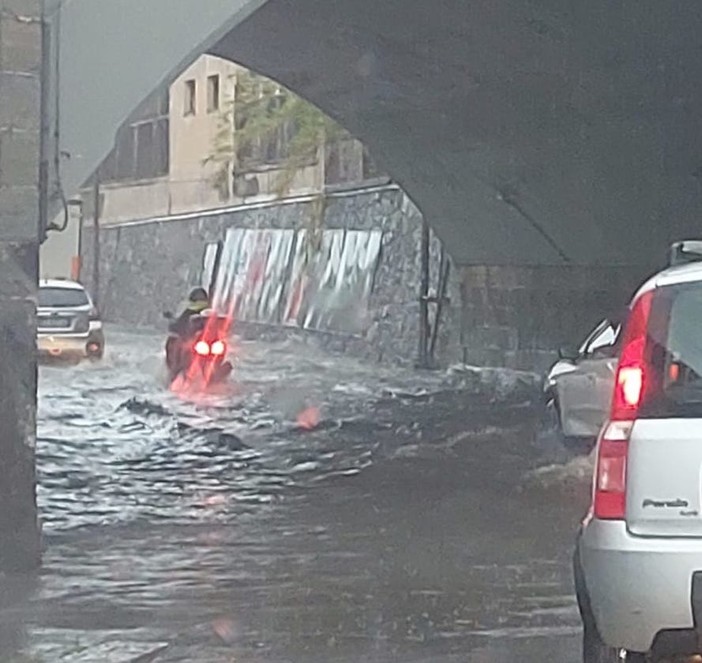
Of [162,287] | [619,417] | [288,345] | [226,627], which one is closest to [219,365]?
[288,345]

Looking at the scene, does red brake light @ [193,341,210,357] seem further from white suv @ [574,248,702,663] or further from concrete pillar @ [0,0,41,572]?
white suv @ [574,248,702,663]

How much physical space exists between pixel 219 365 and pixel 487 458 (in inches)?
361

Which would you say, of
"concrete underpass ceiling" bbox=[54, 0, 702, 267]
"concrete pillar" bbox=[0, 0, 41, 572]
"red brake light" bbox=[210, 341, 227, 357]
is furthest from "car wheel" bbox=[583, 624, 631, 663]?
"red brake light" bbox=[210, 341, 227, 357]

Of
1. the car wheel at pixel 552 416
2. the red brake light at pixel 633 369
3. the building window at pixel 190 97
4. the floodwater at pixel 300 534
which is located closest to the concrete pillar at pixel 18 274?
the floodwater at pixel 300 534

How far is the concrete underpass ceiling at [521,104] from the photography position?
63.5 ft

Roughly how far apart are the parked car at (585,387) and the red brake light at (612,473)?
32.5 ft

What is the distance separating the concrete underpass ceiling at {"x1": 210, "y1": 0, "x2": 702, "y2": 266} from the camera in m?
19.3

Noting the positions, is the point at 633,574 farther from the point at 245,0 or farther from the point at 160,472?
the point at 160,472

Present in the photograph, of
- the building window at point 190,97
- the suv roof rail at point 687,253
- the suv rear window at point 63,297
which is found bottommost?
the suv rear window at point 63,297

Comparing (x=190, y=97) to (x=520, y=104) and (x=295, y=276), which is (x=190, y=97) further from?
(x=520, y=104)

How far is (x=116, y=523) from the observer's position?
43.6 ft

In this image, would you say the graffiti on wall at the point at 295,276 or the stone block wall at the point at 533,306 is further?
the graffiti on wall at the point at 295,276

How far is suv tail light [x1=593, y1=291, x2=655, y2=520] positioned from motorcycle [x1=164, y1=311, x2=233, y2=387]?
61.5ft

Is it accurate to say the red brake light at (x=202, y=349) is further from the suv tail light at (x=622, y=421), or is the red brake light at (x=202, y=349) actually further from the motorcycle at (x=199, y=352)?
the suv tail light at (x=622, y=421)
